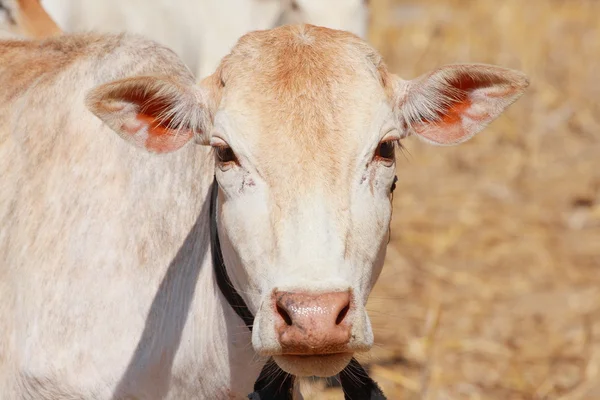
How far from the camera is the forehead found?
10.2ft

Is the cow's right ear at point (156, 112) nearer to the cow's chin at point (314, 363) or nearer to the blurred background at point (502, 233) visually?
the cow's chin at point (314, 363)

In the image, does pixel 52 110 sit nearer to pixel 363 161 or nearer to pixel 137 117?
pixel 137 117

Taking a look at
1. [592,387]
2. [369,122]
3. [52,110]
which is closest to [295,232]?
[369,122]

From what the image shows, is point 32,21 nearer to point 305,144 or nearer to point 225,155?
point 225,155

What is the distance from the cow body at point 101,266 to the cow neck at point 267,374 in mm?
86

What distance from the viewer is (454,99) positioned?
3525 mm

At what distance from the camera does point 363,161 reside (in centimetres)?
317

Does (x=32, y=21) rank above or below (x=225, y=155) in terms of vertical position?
above

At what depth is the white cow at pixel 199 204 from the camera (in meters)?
3.00

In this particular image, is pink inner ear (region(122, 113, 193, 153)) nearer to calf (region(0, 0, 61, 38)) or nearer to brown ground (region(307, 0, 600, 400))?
brown ground (region(307, 0, 600, 400))

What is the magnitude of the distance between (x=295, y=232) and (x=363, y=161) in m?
0.34

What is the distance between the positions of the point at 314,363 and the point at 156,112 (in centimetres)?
98

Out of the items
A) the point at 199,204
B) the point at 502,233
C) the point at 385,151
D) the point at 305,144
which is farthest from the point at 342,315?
the point at 502,233

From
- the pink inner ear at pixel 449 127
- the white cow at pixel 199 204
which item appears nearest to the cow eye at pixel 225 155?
the white cow at pixel 199 204
